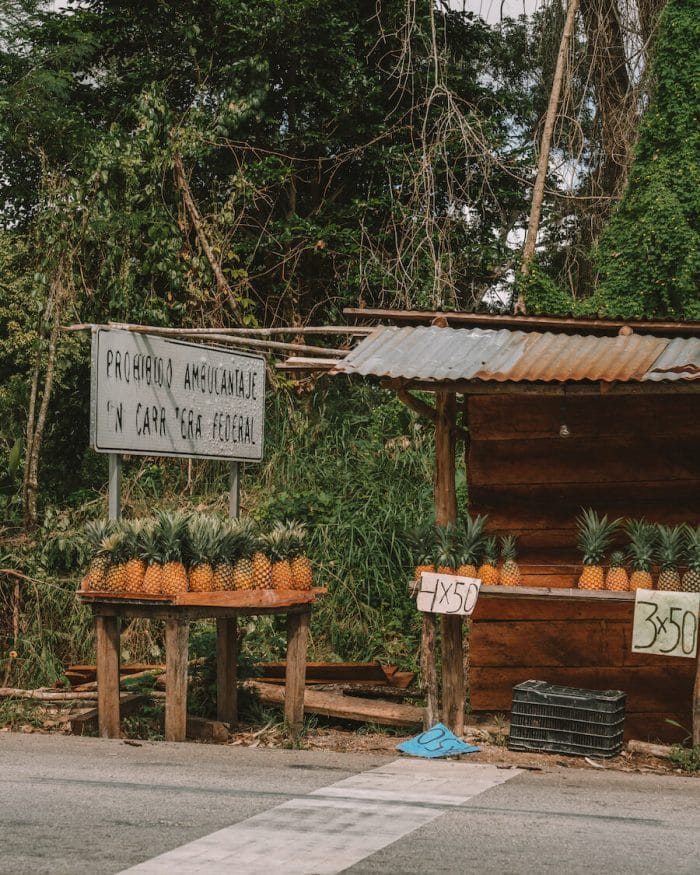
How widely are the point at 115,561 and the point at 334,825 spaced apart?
307cm

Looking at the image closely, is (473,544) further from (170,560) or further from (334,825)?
(334,825)

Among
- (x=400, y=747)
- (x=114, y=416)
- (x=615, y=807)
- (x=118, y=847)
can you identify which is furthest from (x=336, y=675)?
(x=118, y=847)

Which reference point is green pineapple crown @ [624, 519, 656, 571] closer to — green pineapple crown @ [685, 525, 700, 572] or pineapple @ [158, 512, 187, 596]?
green pineapple crown @ [685, 525, 700, 572]

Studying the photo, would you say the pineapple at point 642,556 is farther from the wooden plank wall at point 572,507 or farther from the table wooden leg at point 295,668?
the table wooden leg at point 295,668

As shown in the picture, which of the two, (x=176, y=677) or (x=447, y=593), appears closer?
(x=176, y=677)

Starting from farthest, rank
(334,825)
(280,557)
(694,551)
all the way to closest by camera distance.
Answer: (280,557), (694,551), (334,825)

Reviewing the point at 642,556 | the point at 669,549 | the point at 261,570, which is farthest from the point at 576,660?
the point at 261,570

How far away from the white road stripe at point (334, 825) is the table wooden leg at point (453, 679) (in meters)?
1.19

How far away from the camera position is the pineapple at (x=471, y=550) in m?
7.99

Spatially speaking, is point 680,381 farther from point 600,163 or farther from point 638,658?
point 600,163

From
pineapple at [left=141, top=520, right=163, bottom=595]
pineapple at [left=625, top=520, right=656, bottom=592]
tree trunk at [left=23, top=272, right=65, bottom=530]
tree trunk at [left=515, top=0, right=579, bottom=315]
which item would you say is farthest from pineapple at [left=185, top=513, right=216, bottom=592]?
tree trunk at [left=515, top=0, right=579, bottom=315]

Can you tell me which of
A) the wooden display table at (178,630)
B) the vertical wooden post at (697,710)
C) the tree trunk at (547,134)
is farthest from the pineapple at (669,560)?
the tree trunk at (547,134)

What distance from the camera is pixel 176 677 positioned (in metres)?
7.76

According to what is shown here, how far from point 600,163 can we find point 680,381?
11788mm
